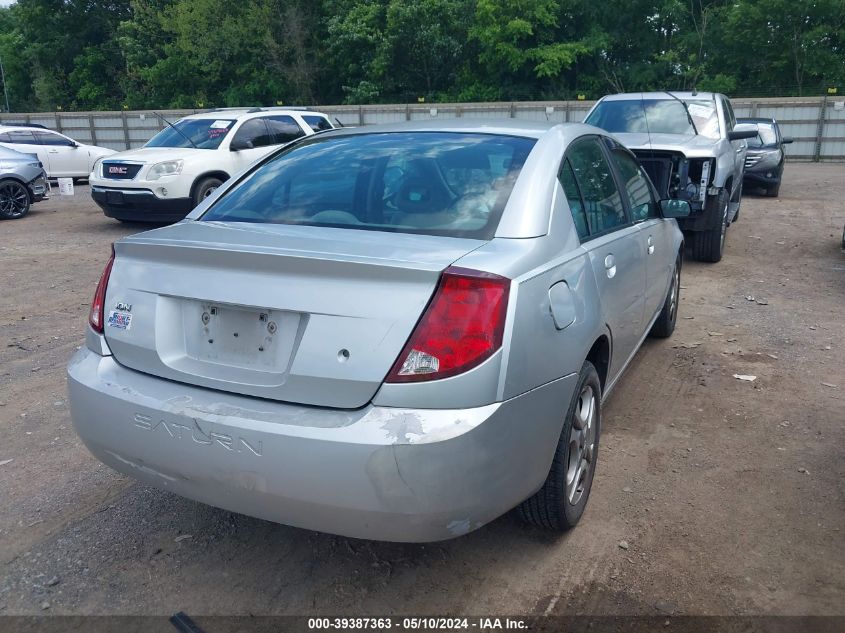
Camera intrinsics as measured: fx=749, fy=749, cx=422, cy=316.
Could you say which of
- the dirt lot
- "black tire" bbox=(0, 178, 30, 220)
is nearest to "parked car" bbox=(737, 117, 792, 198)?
the dirt lot

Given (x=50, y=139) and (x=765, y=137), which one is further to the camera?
(x=50, y=139)

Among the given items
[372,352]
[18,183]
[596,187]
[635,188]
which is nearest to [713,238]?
[635,188]

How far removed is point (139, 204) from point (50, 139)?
9504mm

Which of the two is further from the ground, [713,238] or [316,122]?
[316,122]

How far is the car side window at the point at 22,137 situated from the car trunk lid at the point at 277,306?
18.0 metres

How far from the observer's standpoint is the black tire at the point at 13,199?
1322 centimetres

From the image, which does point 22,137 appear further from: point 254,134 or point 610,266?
point 610,266


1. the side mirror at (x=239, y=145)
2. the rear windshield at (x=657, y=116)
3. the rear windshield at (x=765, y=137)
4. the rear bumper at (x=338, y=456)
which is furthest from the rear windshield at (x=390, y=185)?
the rear windshield at (x=765, y=137)

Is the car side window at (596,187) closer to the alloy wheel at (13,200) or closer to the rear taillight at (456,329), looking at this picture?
the rear taillight at (456,329)

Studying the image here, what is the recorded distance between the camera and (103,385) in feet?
9.03

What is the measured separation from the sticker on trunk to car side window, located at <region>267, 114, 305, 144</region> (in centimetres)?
1035

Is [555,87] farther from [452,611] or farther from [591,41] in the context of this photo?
[452,611]

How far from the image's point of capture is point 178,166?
11.2m

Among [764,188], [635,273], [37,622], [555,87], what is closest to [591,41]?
[555,87]
